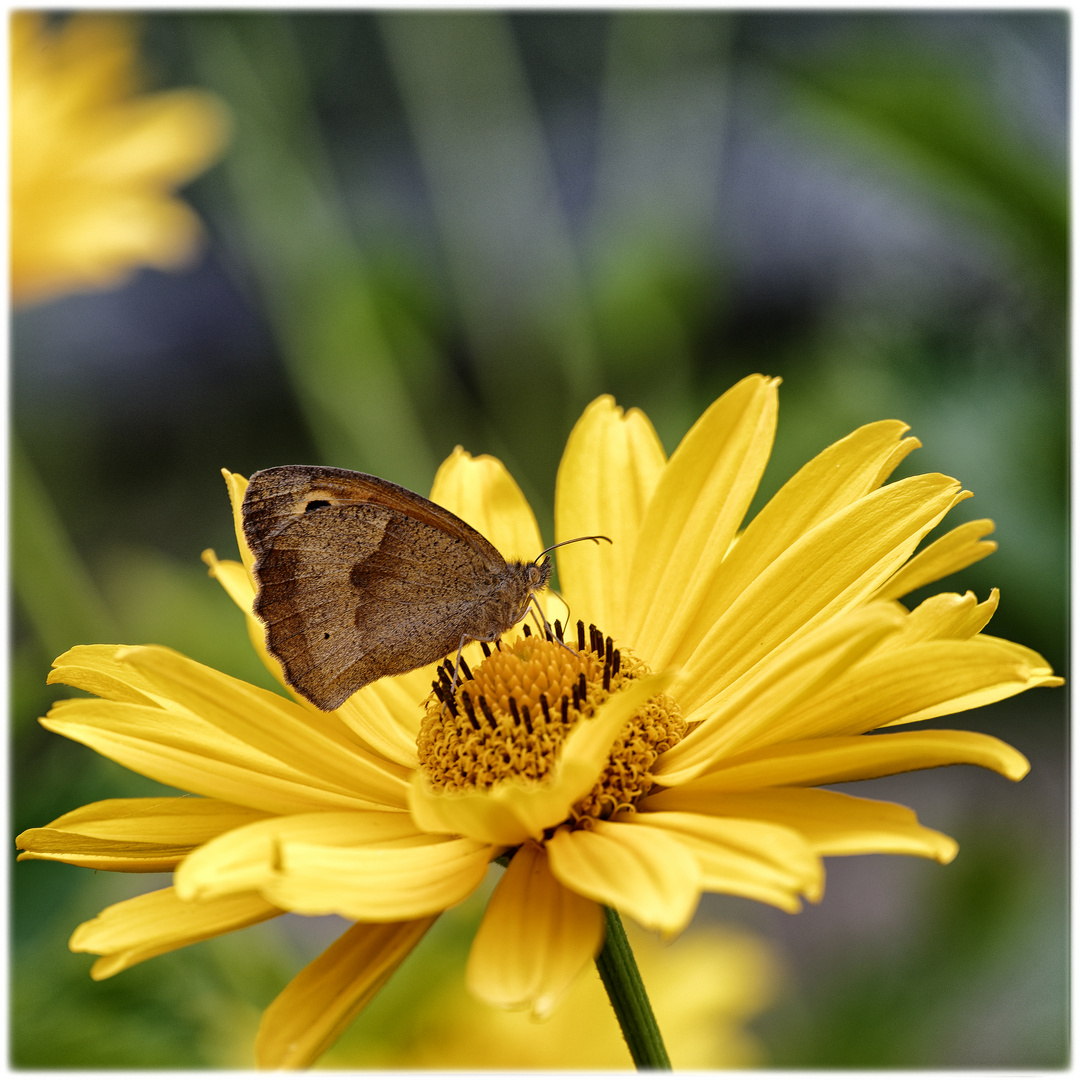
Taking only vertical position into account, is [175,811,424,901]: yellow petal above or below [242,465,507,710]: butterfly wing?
below

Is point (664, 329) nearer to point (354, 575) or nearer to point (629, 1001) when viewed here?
point (354, 575)

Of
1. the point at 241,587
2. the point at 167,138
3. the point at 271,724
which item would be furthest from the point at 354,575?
the point at 167,138

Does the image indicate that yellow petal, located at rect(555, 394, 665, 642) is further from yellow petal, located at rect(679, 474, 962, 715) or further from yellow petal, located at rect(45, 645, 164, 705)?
yellow petal, located at rect(45, 645, 164, 705)

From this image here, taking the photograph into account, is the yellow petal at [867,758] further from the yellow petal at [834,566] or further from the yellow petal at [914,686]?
the yellow petal at [834,566]

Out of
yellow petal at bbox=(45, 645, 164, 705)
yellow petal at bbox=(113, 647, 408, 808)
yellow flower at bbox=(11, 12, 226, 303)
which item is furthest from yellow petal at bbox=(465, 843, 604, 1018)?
yellow flower at bbox=(11, 12, 226, 303)

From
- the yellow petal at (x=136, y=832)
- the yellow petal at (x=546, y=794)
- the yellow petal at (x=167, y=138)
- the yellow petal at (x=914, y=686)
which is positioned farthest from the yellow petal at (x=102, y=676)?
the yellow petal at (x=167, y=138)

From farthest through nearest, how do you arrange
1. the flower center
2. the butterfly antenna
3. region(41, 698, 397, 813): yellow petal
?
the butterfly antenna
the flower center
region(41, 698, 397, 813): yellow petal

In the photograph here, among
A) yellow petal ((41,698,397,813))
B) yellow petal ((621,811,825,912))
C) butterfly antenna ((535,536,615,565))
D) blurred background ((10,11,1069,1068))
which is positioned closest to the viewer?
yellow petal ((621,811,825,912))

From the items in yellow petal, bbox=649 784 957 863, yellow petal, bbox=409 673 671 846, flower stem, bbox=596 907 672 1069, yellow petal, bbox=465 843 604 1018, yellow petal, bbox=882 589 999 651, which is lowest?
flower stem, bbox=596 907 672 1069
